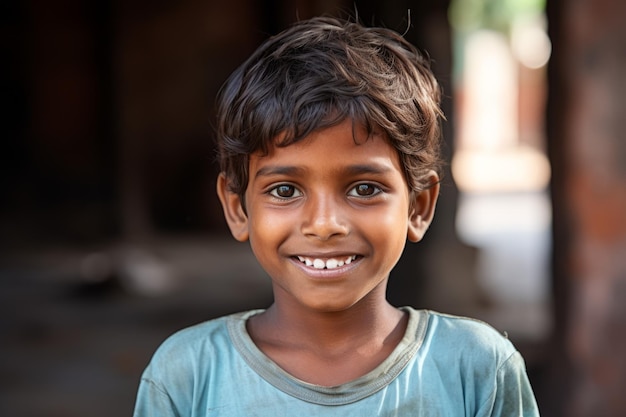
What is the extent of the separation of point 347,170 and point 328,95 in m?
0.14

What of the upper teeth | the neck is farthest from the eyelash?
the neck

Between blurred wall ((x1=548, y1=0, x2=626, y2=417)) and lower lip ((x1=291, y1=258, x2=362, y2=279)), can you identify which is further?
blurred wall ((x1=548, y1=0, x2=626, y2=417))

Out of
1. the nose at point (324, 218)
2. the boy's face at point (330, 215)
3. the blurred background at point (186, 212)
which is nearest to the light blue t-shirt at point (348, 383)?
the boy's face at point (330, 215)

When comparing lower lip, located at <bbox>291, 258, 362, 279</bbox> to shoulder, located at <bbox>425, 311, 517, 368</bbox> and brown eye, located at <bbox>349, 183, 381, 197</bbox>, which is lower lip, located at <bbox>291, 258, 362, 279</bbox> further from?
shoulder, located at <bbox>425, 311, 517, 368</bbox>

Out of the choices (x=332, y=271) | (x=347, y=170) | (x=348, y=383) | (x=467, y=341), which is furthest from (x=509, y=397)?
(x=347, y=170)

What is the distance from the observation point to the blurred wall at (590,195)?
3207 mm

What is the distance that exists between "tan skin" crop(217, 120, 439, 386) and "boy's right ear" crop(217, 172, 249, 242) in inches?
3.6

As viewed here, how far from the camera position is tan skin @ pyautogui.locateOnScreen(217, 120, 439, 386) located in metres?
1.56

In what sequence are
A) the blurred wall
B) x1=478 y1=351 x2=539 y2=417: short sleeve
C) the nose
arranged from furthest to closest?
the blurred wall
x1=478 y1=351 x2=539 y2=417: short sleeve
the nose

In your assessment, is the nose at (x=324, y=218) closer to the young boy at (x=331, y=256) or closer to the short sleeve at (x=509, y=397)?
the young boy at (x=331, y=256)

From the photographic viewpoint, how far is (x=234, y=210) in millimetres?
1799

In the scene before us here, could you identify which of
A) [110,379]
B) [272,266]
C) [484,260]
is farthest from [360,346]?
[484,260]

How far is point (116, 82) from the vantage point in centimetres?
670

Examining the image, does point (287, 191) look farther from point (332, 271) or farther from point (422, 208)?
point (422, 208)
